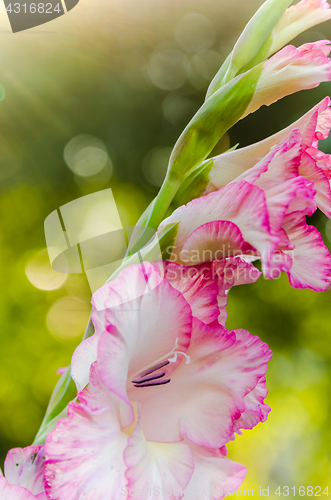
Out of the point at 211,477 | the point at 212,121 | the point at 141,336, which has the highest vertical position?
the point at 212,121

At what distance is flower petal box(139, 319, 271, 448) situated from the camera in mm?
262

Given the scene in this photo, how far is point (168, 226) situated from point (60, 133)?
1746 millimetres

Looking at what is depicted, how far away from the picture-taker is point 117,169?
1.81m

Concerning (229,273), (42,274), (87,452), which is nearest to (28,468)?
(87,452)

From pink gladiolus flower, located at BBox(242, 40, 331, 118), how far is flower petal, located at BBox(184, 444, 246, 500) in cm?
28

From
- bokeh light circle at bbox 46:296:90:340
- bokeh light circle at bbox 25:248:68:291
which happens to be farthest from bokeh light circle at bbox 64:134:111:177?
bokeh light circle at bbox 46:296:90:340

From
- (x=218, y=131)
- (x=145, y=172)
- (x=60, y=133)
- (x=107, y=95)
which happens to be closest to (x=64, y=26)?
(x=107, y=95)

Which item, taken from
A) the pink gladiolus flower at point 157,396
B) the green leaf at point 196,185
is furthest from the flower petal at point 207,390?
the green leaf at point 196,185

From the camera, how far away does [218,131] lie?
323 mm

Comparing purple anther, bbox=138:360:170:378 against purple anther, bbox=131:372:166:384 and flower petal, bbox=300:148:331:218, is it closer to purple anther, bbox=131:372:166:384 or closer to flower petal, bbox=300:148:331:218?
purple anther, bbox=131:372:166:384

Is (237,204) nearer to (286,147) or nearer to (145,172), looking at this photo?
(286,147)

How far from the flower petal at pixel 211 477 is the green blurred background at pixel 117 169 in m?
1.29

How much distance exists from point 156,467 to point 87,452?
0.17 ft

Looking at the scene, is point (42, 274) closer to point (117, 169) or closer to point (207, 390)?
point (117, 169)
